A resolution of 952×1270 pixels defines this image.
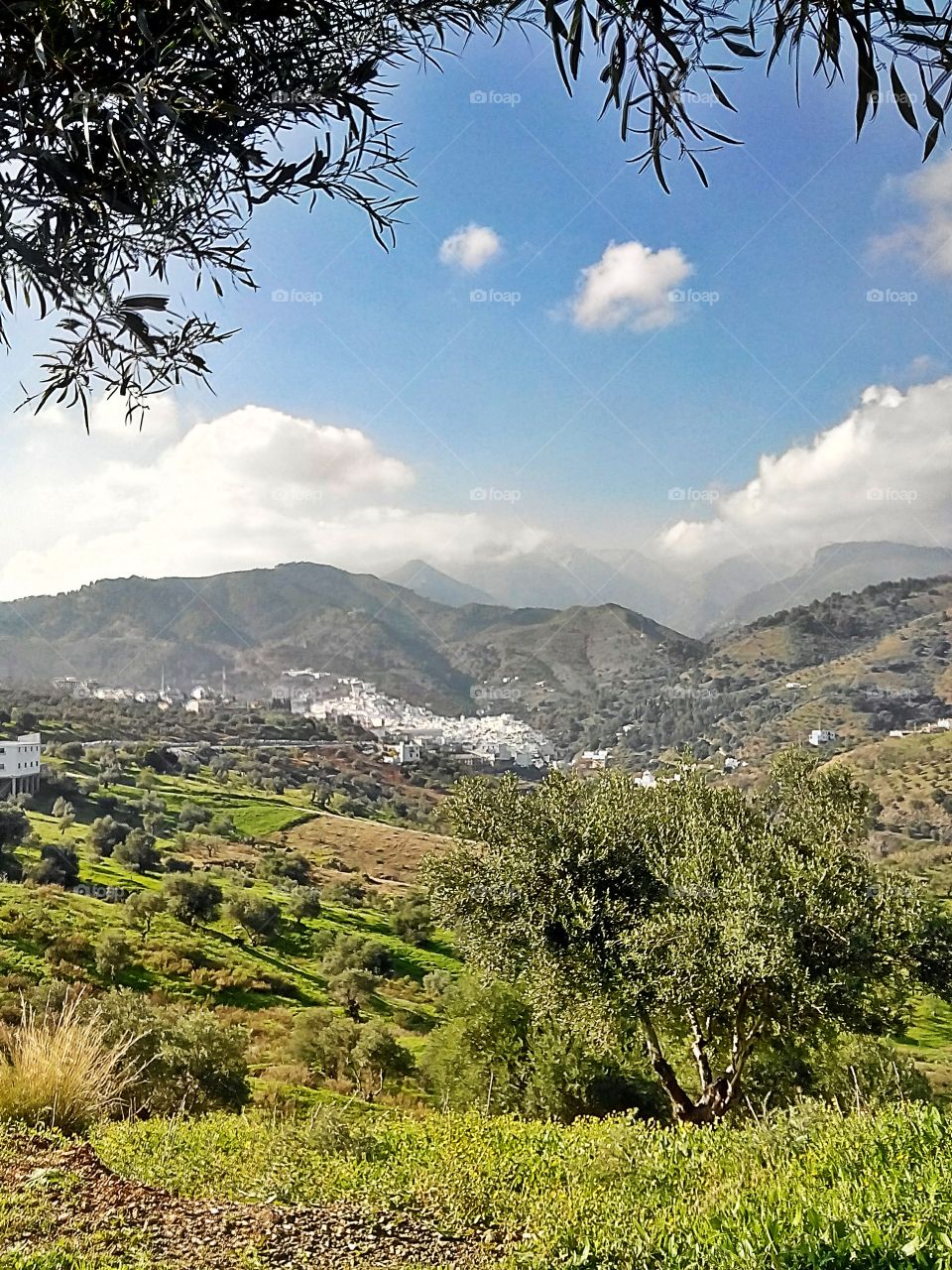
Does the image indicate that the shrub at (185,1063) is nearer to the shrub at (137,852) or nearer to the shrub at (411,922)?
the shrub at (137,852)

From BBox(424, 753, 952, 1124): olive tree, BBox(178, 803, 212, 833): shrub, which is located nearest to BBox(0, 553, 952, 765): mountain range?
BBox(178, 803, 212, 833): shrub

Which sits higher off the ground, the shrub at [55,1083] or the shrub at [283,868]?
the shrub at [55,1083]

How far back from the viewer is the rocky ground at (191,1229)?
296 cm

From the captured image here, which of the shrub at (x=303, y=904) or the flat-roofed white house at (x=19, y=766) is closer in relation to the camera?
the flat-roofed white house at (x=19, y=766)

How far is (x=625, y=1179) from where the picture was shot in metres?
3.67

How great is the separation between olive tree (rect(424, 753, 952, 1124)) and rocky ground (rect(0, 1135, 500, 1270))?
4034 mm

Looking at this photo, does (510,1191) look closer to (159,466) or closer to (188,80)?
(188,80)

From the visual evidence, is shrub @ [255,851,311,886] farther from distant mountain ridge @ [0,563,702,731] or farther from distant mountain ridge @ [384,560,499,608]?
distant mountain ridge @ [384,560,499,608]

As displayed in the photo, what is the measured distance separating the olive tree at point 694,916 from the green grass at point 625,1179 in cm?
163

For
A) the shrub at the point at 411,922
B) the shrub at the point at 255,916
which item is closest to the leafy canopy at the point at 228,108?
the shrub at the point at 255,916

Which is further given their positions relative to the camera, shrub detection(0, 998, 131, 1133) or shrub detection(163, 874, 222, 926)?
Answer: shrub detection(163, 874, 222, 926)

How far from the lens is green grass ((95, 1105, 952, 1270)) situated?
202 centimetres

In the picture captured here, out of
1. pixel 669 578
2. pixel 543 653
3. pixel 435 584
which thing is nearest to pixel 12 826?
pixel 543 653

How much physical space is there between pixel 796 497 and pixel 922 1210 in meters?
58.1
